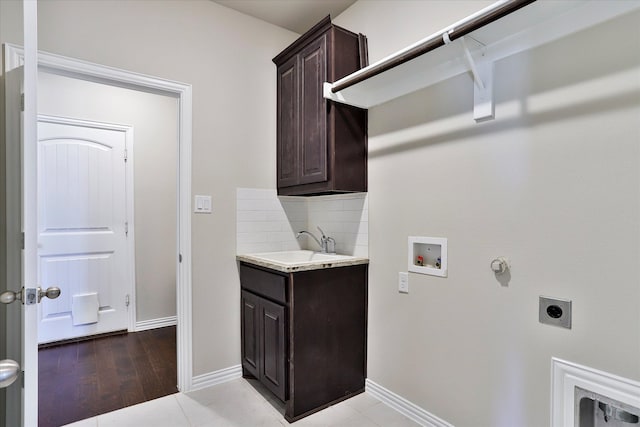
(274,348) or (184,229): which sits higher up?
(184,229)

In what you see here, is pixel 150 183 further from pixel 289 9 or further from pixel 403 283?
pixel 403 283

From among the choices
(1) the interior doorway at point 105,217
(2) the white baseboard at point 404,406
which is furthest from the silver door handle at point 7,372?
(1) the interior doorway at point 105,217

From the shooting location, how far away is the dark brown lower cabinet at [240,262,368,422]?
6.36 feet

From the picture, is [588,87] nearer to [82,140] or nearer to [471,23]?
[471,23]

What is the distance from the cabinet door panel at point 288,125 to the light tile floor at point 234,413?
4.99 feet

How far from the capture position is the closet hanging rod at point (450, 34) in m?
1.19

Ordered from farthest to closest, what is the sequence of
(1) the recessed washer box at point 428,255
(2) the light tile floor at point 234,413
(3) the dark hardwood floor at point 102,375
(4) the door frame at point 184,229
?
1. (4) the door frame at point 184,229
2. (3) the dark hardwood floor at point 102,375
3. (2) the light tile floor at point 234,413
4. (1) the recessed washer box at point 428,255

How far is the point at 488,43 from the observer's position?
1423 millimetres

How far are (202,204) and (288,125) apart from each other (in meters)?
0.88

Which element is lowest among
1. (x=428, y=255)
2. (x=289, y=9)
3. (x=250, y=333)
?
(x=250, y=333)

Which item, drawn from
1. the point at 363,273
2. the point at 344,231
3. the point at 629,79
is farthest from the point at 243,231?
the point at 629,79

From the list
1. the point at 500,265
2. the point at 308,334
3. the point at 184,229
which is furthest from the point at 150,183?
the point at 500,265

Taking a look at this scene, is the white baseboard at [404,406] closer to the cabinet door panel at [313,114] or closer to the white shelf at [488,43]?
the cabinet door panel at [313,114]

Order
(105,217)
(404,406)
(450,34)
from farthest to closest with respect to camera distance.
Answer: (105,217)
(404,406)
(450,34)
